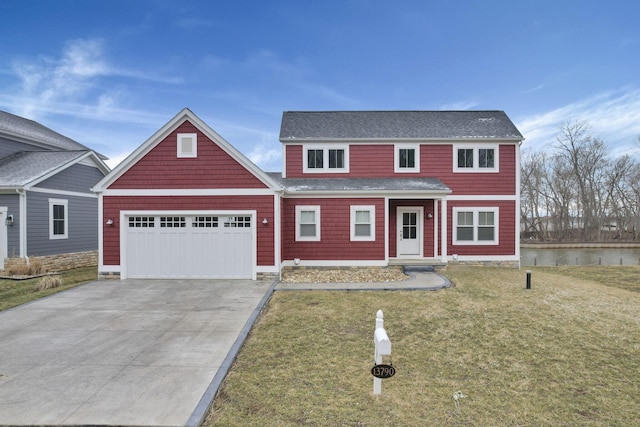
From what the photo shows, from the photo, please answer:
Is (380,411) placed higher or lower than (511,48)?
lower

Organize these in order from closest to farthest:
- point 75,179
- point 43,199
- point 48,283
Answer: point 48,283 < point 43,199 < point 75,179

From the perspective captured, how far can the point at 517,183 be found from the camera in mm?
14602

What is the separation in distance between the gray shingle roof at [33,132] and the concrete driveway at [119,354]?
12.7m

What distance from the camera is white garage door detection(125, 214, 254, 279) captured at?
11.4m

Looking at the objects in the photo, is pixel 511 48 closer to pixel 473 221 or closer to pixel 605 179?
pixel 473 221

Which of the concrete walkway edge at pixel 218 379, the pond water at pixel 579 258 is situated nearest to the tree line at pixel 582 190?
the pond water at pixel 579 258

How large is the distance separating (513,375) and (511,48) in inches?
809

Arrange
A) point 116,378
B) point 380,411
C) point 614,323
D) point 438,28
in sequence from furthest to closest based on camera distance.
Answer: point 438,28 → point 614,323 → point 116,378 → point 380,411

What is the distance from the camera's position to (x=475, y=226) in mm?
14484

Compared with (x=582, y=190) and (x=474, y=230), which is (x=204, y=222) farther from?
(x=582, y=190)

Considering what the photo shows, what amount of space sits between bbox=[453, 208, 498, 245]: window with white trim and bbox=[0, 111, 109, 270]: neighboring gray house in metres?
18.1

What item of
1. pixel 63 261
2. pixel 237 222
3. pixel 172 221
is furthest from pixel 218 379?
pixel 63 261

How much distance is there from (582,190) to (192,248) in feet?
A: 150

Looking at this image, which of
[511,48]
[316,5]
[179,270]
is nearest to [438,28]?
[511,48]
